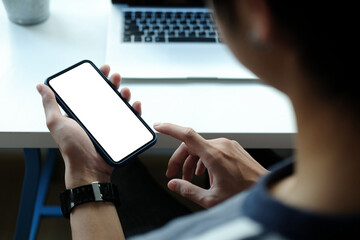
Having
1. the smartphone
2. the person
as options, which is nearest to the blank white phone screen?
the smartphone

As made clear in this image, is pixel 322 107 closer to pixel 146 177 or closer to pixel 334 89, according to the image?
pixel 334 89

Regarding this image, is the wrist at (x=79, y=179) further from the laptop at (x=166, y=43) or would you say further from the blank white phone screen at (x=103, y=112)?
the laptop at (x=166, y=43)

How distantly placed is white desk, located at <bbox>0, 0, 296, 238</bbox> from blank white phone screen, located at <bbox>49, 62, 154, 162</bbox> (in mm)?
37

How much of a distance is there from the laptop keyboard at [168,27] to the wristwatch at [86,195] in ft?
1.01

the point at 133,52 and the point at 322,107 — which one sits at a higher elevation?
the point at 322,107

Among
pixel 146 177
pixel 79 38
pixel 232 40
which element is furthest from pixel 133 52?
pixel 232 40

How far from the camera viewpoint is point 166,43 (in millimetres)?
858

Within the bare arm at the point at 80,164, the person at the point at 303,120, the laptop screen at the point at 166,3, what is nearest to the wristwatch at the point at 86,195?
the bare arm at the point at 80,164

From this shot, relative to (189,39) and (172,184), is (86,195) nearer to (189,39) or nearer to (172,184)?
(172,184)

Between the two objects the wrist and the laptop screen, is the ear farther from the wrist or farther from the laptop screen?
the laptop screen

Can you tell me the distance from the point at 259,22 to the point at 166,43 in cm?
57

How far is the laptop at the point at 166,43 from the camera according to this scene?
81 centimetres

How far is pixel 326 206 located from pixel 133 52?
57 cm

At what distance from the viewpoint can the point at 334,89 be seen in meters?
0.30
